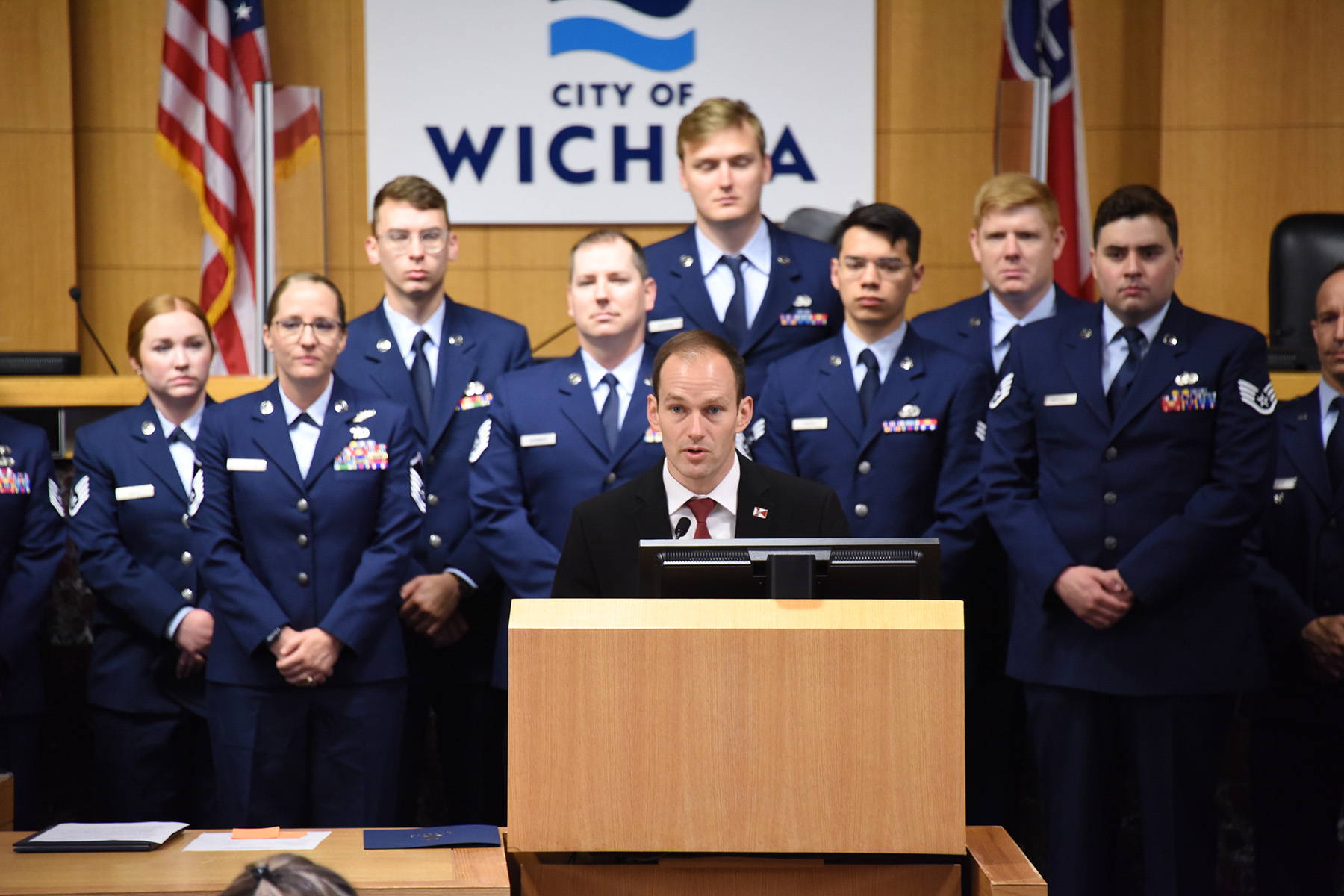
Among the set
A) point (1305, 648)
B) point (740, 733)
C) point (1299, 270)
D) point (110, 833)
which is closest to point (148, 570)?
point (110, 833)

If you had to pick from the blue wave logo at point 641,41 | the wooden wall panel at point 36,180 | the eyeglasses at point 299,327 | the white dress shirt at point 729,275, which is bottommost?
the eyeglasses at point 299,327

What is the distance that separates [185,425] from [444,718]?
3.27ft

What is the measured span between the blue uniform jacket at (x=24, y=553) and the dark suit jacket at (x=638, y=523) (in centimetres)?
165

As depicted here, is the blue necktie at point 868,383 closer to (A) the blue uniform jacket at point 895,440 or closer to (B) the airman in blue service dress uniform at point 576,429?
(A) the blue uniform jacket at point 895,440

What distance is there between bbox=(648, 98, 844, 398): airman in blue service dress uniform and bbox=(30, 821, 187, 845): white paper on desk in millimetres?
1809

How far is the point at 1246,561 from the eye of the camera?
9.86 ft

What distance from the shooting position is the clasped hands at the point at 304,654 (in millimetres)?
2951

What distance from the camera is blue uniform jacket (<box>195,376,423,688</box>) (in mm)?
2998

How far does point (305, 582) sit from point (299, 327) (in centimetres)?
59

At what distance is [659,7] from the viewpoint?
18.0 ft

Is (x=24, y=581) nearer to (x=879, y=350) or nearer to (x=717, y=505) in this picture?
(x=717, y=505)

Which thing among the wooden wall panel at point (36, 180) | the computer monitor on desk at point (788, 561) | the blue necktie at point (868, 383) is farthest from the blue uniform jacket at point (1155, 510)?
the wooden wall panel at point (36, 180)

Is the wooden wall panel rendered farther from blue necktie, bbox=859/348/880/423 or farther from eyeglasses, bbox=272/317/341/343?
blue necktie, bbox=859/348/880/423

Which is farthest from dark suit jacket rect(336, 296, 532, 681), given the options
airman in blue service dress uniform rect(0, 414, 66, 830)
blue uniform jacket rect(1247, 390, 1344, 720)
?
blue uniform jacket rect(1247, 390, 1344, 720)
